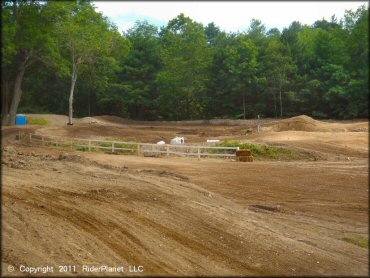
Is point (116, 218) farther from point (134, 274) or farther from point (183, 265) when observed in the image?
point (134, 274)

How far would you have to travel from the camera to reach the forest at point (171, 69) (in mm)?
8977

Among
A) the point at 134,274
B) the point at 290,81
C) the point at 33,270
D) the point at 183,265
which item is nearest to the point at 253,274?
the point at 183,265

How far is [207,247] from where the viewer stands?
28.2 feet

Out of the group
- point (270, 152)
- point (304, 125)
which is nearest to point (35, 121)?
point (304, 125)

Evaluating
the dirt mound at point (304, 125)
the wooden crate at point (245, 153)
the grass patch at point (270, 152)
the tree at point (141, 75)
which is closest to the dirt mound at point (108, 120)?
the tree at point (141, 75)

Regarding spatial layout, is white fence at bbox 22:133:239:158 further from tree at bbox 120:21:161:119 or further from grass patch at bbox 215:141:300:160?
tree at bbox 120:21:161:119

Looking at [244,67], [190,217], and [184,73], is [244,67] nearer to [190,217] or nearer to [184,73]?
[184,73]

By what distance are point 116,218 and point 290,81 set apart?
14.0m

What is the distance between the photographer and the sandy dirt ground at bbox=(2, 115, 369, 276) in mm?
7305

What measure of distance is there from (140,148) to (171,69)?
105 ft

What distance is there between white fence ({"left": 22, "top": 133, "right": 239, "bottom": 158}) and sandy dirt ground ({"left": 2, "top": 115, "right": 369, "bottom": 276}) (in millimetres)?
3851

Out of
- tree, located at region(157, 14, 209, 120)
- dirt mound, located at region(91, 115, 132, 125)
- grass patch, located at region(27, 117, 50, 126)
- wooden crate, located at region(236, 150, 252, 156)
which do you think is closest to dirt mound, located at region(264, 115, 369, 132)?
wooden crate, located at region(236, 150, 252, 156)

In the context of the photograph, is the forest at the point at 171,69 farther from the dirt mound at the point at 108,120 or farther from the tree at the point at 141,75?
the dirt mound at the point at 108,120

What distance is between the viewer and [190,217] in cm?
1029
